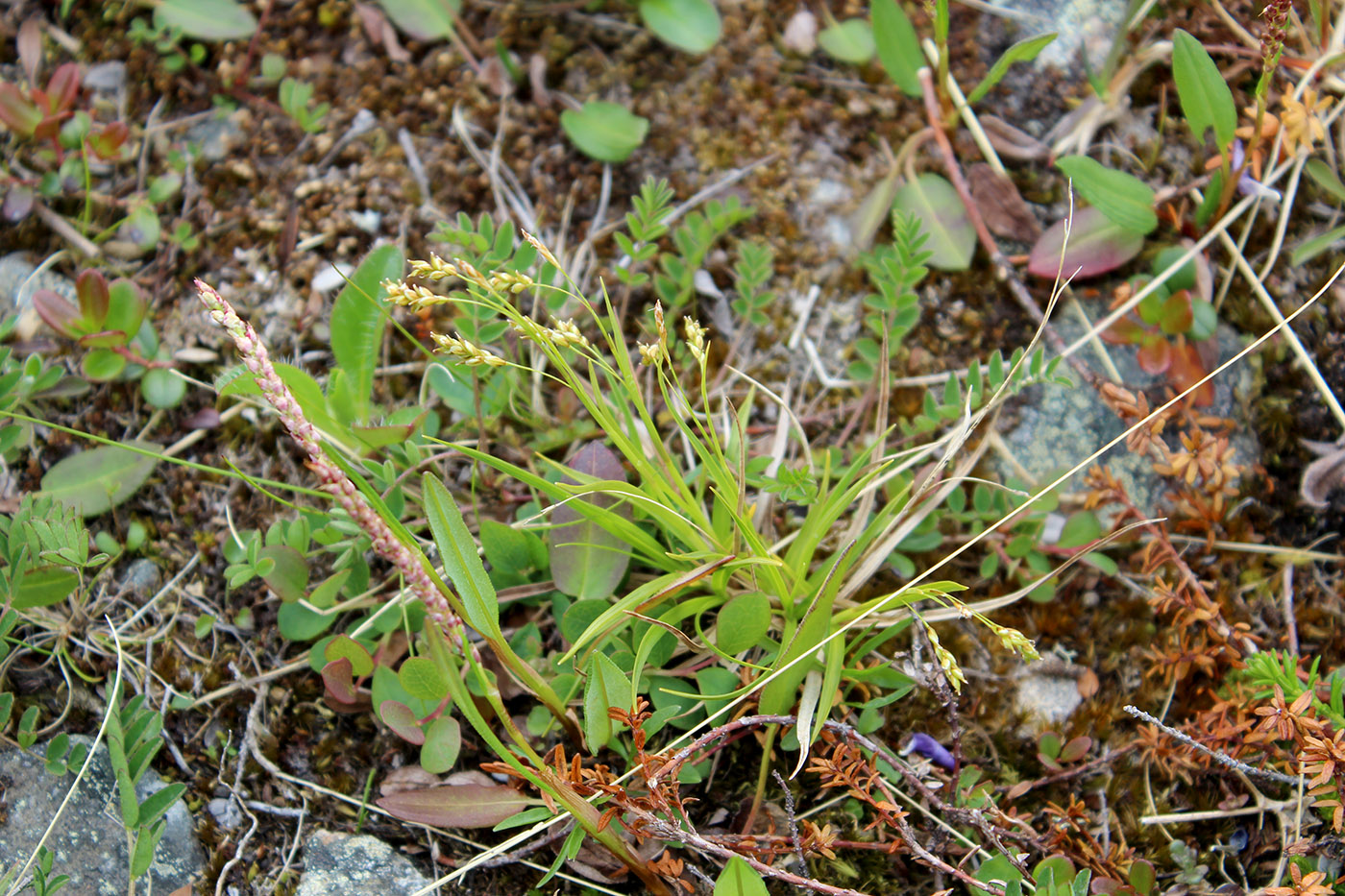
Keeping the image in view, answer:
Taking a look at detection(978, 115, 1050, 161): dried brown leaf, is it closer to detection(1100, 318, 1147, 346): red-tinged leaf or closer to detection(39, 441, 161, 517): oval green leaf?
detection(1100, 318, 1147, 346): red-tinged leaf

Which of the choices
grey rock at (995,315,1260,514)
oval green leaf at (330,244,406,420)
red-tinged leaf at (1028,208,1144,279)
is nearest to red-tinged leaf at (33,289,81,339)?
oval green leaf at (330,244,406,420)

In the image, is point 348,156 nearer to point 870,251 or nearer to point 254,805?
point 870,251

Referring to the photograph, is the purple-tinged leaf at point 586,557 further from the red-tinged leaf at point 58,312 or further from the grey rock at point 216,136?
the grey rock at point 216,136

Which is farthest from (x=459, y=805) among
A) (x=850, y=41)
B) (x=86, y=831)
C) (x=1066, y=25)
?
(x=1066, y=25)

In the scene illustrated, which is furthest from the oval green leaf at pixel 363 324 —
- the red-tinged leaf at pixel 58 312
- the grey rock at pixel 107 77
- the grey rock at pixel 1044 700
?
the grey rock at pixel 1044 700

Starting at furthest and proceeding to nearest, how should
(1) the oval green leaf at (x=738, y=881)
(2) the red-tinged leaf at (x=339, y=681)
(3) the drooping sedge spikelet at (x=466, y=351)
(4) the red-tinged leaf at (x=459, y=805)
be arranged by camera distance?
(2) the red-tinged leaf at (x=339, y=681) → (4) the red-tinged leaf at (x=459, y=805) → (1) the oval green leaf at (x=738, y=881) → (3) the drooping sedge spikelet at (x=466, y=351)
